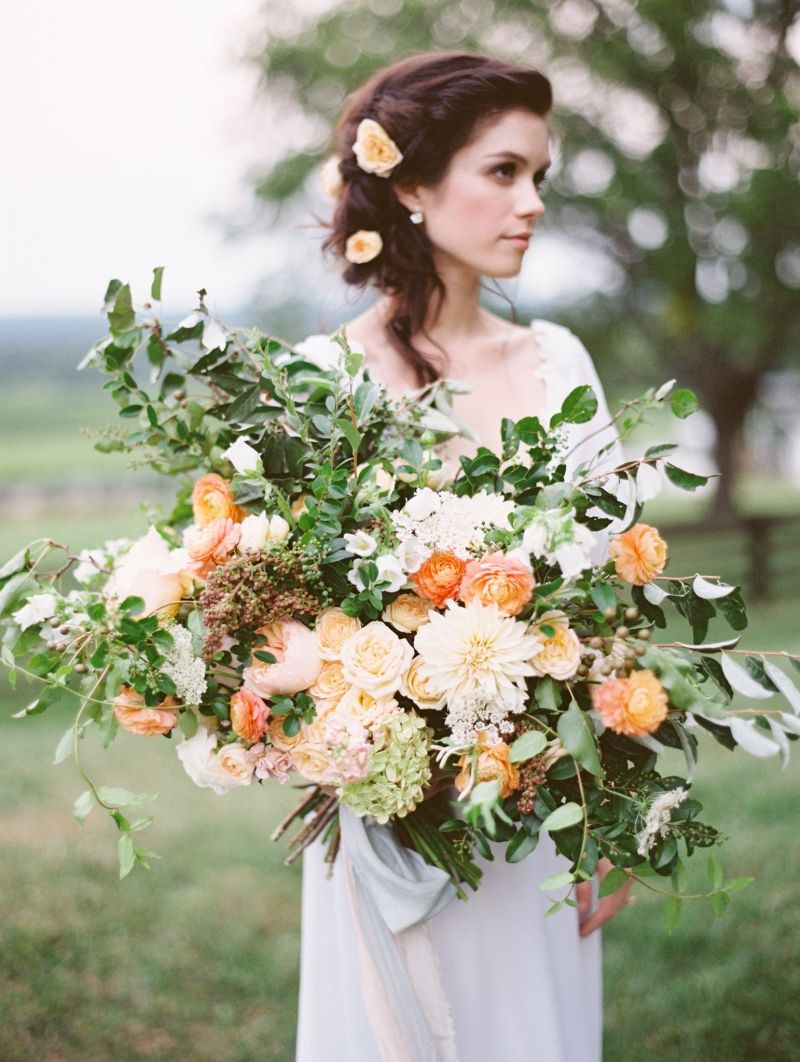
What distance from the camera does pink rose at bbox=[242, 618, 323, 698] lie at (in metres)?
1.48

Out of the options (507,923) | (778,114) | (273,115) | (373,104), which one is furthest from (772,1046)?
(273,115)

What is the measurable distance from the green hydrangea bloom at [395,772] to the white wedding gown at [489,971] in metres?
0.43

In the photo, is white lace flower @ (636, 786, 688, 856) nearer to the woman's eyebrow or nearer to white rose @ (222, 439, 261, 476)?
A: white rose @ (222, 439, 261, 476)

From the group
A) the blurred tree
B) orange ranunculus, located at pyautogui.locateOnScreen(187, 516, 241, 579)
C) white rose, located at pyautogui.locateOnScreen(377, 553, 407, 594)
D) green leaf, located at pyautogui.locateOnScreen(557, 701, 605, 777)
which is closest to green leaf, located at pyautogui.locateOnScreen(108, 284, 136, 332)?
orange ranunculus, located at pyautogui.locateOnScreen(187, 516, 241, 579)

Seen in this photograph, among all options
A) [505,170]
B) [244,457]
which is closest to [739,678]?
[244,457]

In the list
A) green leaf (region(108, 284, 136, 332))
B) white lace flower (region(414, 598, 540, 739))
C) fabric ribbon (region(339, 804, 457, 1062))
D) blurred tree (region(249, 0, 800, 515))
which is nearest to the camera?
white lace flower (region(414, 598, 540, 739))

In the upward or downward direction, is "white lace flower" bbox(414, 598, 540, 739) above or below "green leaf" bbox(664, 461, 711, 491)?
below

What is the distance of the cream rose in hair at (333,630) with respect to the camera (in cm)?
150

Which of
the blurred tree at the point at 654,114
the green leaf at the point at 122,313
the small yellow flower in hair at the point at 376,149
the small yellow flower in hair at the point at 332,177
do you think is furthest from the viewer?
the blurred tree at the point at 654,114

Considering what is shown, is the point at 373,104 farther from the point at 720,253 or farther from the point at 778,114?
the point at 720,253

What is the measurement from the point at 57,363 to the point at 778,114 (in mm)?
5607

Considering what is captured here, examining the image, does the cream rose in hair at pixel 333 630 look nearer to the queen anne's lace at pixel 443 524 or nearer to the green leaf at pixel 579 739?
the queen anne's lace at pixel 443 524

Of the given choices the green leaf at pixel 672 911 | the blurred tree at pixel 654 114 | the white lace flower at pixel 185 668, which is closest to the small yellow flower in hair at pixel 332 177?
the white lace flower at pixel 185 668

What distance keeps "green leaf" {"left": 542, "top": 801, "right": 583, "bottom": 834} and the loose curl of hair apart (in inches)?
→ 40.9
